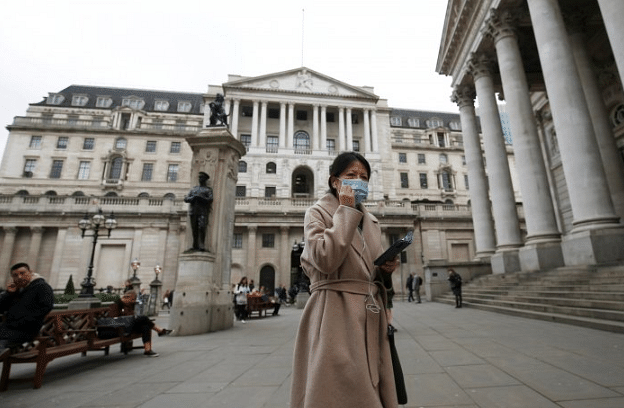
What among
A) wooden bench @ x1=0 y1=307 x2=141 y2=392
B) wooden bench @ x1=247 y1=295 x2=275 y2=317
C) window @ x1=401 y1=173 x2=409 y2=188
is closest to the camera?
wooden bench @ x1=0 y1=307 x2=141 y2=392

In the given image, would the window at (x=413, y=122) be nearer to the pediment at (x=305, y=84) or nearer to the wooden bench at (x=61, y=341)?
the pediment at (x=305, y=84)

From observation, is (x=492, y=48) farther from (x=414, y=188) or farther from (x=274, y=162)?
(x=414, y=188)

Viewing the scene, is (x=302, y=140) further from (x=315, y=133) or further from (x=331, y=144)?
(x=331, y=144)

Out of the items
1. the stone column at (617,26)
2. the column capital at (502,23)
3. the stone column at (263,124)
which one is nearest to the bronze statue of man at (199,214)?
the stone column at (617,26)

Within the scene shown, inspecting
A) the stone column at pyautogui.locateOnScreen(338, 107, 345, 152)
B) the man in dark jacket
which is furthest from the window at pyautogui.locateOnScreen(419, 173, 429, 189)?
the man in dark jacket

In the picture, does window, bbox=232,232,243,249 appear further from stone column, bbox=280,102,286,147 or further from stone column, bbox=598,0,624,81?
stone column, bbox=598,0,624,81

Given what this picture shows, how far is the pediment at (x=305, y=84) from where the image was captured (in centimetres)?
4291

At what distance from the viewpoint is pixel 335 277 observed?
1787 mm

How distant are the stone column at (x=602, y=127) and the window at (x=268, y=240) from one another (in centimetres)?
2248

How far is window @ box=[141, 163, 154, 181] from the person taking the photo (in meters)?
42.7

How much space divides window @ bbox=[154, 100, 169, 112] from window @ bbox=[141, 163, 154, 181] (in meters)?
13.2

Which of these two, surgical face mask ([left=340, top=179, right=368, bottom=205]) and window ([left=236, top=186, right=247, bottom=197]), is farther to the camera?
window ([left=236, top=186, right=247, bottom=197])

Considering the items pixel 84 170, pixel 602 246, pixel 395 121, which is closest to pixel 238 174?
pixel 84 170

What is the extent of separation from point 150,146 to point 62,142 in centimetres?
1147
